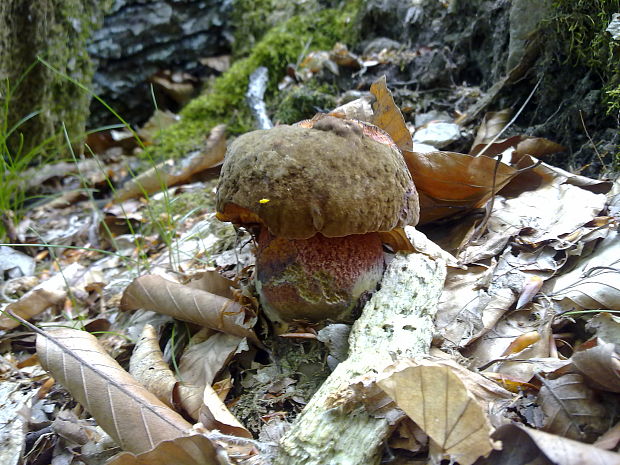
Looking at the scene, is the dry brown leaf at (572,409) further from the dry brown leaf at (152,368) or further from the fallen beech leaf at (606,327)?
the dry brown leaf at (152,368)

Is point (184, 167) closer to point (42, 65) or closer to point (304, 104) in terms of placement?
point (304, 104)

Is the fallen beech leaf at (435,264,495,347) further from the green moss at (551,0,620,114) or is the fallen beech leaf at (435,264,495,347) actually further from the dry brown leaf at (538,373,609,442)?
the green moss at (551,0,620,114)

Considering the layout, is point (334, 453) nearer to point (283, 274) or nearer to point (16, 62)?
point (283, 274)

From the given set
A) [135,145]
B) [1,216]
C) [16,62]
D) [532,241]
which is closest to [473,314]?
[532,241]

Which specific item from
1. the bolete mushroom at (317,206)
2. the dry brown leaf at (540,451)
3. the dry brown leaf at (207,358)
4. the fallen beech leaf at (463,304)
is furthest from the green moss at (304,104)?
the dry brown leaf at (540,451)

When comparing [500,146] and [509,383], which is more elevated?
[500,146]

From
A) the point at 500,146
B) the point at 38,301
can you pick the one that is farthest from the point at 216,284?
the point at 500,146
